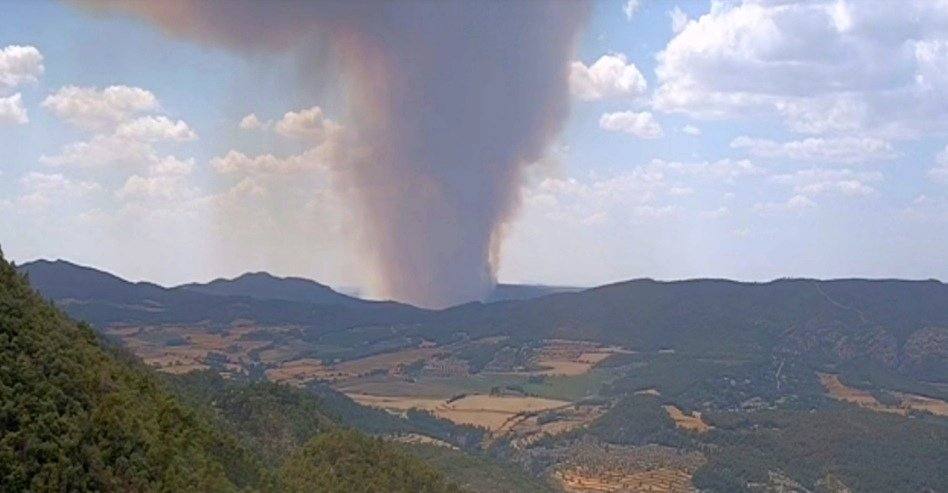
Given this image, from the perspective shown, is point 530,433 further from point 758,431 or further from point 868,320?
point 868,320

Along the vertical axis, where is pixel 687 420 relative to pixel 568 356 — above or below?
below

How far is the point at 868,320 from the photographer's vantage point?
434 feet

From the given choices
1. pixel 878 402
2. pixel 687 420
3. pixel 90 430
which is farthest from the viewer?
pixel 878 402

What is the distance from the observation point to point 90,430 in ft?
63.2

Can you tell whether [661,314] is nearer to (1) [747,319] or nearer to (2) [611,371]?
(1) [747,319]

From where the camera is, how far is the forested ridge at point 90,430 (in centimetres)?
1777

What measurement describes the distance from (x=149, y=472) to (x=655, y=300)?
140 m

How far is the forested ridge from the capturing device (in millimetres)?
17766

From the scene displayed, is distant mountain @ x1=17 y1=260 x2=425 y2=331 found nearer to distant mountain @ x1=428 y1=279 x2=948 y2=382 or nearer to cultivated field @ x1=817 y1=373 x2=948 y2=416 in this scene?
distant mountain @ x1=428 y1=279 x2=948 y2=382

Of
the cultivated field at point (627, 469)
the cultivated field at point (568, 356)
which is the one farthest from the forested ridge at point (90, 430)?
the cultivated field at point (568, 356)

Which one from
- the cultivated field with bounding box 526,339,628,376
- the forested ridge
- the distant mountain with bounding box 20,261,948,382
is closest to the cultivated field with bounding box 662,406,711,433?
the cultivated field with bounding box 526,339,628,376

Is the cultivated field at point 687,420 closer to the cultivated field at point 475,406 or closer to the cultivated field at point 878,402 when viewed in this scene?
the cultivated field at point 475,406

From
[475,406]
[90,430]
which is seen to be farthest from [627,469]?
[90,430]

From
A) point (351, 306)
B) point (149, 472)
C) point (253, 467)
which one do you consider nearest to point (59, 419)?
point (149, 472)
